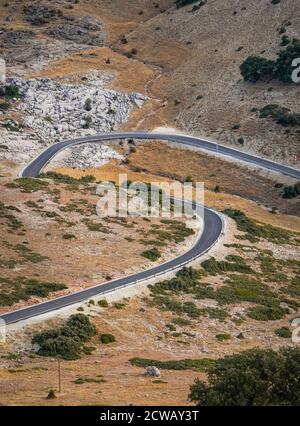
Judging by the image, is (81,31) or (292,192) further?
(81,31)

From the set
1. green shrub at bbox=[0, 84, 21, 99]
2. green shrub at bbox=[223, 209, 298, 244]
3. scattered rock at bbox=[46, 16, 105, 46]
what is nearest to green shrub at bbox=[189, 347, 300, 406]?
green shrub at bbox=[223, 209, 298, 244]

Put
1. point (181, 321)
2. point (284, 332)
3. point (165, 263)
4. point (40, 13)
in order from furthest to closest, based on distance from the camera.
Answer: point (40, 13)
point (165, 263)
point (284, 332)
point (181, 321)

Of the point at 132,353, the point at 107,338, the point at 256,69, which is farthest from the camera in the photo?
the point at 256,69

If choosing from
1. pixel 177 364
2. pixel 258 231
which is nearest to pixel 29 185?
pixel 258 231

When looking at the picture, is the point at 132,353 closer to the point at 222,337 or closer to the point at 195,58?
the point at 222,337

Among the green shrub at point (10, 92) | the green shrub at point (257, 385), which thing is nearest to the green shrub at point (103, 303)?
the green shrub at point (257, 385)

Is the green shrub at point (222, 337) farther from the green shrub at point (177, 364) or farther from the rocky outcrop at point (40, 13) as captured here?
the rocky outcrop at point (40, 13)

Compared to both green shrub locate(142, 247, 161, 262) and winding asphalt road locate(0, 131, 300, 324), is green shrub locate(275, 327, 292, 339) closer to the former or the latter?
winding asphalt road locate(0, 131, 300, 324)
